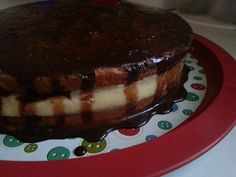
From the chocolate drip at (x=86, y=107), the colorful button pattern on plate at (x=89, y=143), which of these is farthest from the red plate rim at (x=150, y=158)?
the chocolate drip at (x=86, y=107)

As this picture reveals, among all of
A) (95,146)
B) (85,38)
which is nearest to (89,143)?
(95,146)

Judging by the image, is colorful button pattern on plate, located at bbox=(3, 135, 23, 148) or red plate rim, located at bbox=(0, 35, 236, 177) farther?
colorful button pattern on plate, located at bbox=(3, 135, 23, 148)

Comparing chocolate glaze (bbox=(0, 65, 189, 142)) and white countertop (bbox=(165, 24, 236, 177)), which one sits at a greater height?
chocolate glaze (bbox=(0, 65, 189, 142))

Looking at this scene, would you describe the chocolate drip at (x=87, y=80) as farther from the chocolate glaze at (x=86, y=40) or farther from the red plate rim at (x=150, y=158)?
the red plate rim at (x=150, y=158)

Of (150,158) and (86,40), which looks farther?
(86,40)

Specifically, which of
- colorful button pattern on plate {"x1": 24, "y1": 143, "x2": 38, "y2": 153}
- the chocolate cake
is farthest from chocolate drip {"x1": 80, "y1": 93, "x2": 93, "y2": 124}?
colorful button pattern on plate {"x1": 24, "y1": 143, "x2": 38, "y2": 153}

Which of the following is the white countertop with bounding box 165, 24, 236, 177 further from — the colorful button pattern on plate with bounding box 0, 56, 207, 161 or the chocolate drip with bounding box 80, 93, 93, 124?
the chocolate drip with bounding box 80, 93, 93, 124

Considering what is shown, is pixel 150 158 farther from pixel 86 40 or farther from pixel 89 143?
pixel 86 40
